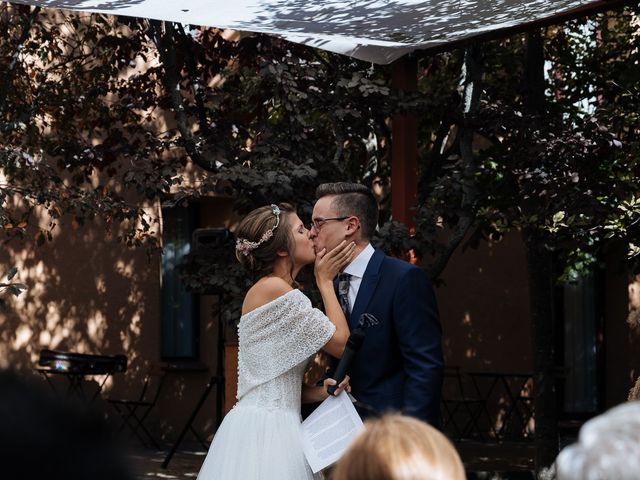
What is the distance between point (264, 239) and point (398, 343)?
73 cm

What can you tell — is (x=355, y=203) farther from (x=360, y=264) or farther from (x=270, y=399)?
(x=270, y=399)

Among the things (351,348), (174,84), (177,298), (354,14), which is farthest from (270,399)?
(177,298)

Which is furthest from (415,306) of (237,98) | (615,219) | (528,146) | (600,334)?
(600,334)

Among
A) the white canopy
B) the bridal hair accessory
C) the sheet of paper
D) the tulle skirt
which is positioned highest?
the white canopy

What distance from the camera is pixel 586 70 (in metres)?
9.70

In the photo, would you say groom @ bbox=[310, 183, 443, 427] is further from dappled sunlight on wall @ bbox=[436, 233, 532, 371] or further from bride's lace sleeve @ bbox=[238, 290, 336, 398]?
dappled sunlight on wall @ bbox=[436, 233, 532, 371]

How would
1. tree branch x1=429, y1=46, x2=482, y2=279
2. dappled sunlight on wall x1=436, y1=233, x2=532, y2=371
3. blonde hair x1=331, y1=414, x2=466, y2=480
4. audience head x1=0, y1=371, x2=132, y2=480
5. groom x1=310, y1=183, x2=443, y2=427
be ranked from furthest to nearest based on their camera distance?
1. dappled sunlight on wall x1=436, y1=233, x2=532, y2=371
2. tree branch x1=429, y1=46, x2=482, y2=279
3. groom x1=310, y1=183, x2=443, y2=427
4. blonde hair x1=331, y1=414, x2=466, y2=480
5. audience head x1=0, y1=371, x2=132, y2=480

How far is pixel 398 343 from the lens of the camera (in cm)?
400

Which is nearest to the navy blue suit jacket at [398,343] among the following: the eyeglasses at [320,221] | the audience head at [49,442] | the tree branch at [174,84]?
the eyeglasses at [320,221]

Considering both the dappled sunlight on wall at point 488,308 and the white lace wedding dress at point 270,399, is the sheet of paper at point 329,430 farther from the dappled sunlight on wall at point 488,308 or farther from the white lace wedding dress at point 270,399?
the dappled sunlight on wall at point 488,308

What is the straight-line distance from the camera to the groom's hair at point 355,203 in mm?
4293

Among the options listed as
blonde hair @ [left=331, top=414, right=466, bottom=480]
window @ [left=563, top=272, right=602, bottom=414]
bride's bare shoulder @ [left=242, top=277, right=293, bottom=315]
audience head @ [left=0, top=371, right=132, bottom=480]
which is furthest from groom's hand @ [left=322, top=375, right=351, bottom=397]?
window @ [left=563, top=272, right=602, bottom=414]

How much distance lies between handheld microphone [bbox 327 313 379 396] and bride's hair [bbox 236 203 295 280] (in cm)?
57

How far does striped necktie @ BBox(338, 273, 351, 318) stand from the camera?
4.30 m
